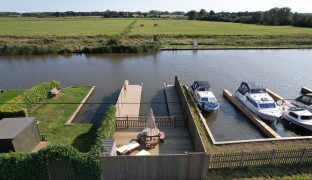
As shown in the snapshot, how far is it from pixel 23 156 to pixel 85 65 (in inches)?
1109

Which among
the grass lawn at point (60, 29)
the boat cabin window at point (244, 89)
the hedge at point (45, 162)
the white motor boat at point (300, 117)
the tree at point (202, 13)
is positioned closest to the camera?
the hedge at point (45, 162)

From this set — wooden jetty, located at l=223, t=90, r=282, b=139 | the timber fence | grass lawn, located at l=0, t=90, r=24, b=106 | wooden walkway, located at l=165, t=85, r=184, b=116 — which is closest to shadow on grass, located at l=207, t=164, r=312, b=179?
wooden jetty, located at l=223, t=90, r=282, b=139

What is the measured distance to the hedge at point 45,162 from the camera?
1069 cm

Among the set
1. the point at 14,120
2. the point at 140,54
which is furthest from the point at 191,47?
the point at 14,120

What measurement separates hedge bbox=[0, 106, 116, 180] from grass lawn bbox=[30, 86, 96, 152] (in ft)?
10.7

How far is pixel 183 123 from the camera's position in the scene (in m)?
17.0

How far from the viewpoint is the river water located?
66.1 feet

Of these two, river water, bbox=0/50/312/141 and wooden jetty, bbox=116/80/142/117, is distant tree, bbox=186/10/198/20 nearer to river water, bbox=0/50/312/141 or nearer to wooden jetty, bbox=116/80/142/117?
river water, bbox=0/50/312/141

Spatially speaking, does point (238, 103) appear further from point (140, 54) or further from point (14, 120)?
point (140, 54)

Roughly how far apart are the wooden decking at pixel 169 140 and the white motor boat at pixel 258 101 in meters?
7.12

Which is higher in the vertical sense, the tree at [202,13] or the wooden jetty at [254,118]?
the tree at [202,13]

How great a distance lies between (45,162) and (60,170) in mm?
741

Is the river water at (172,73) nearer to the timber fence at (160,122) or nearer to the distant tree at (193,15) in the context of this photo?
the timber fence at (160,122)

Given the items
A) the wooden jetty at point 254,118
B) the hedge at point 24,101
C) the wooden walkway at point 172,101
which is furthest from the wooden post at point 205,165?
the hedge at point 24,101
